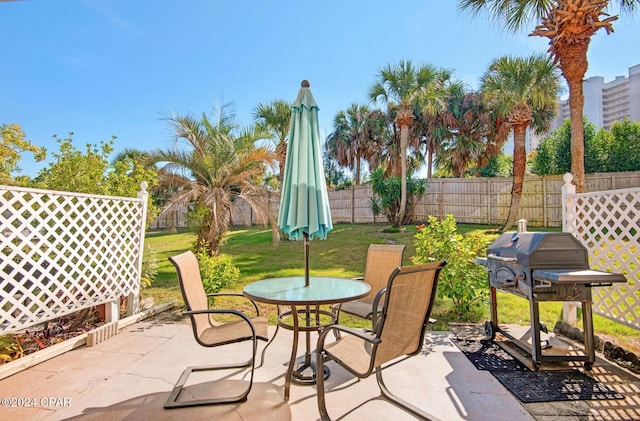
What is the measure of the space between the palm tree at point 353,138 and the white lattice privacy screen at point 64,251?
15045 mm

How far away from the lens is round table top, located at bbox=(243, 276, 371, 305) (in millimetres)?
2264

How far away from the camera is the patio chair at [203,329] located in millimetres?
→ 2250

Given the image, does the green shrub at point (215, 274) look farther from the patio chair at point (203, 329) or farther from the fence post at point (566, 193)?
the fence post at point (566, 193)

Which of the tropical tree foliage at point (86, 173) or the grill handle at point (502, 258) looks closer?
the grill handle at point (502, 258)

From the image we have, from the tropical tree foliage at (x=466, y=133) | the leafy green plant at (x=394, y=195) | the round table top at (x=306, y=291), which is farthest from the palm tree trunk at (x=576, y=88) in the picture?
the tropical tree foliage at (x=466, y=133)

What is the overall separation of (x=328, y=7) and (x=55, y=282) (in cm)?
654

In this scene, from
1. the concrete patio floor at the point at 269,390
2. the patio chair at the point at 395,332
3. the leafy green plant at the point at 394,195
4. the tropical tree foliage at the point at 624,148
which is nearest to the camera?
the patio chair at the point at 395,332

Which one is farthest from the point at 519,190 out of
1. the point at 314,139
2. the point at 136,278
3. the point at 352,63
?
the point at 136,278

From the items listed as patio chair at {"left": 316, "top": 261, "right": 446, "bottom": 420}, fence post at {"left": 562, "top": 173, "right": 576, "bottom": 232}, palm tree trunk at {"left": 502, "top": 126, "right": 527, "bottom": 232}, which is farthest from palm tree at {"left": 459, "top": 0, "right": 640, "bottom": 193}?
patio chair at {"left": 316, "top": 261, "right": 446, "bottom": 420}

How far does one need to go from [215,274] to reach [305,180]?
3.02m

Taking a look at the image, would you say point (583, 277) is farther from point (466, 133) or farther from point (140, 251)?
point (466, 133)

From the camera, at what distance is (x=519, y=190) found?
1102 cm

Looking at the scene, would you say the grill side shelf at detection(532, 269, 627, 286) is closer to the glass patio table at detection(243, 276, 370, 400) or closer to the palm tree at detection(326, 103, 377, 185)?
the glass patio table at detection(243, 276, 370, 400)

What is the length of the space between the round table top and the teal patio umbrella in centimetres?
18
